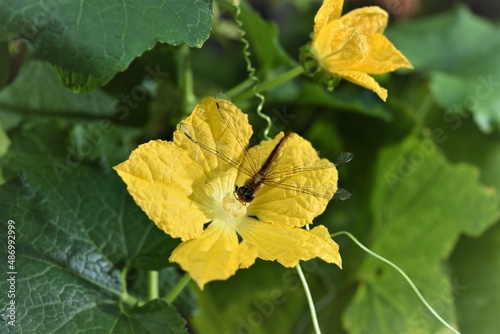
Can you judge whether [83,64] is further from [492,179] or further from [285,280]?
[492,179]

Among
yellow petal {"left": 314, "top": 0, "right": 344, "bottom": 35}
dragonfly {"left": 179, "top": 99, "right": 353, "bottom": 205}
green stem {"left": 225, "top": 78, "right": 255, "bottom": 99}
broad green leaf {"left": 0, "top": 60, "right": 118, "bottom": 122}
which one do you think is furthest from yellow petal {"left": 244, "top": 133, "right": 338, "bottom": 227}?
broad green leaf {"left": 0, "top": 60, "right": 118, "bottom": 122}

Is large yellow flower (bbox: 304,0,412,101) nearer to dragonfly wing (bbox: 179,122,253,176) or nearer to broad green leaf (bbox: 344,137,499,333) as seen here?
dragonfly wing (bbox: 179,122,253,176)

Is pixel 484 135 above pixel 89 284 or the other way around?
the other way around

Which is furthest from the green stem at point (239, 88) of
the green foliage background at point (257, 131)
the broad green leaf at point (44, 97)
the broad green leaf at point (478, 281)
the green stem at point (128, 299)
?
the broad green leaf at point (478, 281)

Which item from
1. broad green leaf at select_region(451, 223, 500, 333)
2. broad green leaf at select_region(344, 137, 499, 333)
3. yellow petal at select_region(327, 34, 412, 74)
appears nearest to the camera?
yellow petal at select_region(327, 34, 412, 74)

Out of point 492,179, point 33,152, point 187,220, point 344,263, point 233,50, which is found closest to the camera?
point 187,220

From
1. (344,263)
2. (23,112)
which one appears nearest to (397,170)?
(344,263)
